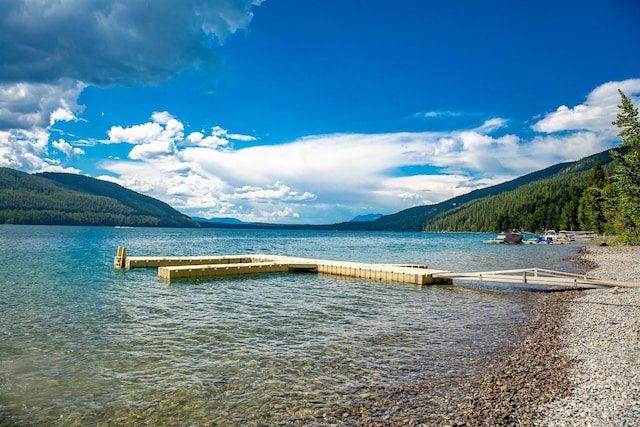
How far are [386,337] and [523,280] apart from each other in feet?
51.0

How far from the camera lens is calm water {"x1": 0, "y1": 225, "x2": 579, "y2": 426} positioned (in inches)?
340

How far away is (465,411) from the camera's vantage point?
8180mm

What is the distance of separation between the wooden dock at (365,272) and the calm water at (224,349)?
2880mm

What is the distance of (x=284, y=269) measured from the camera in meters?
35.8

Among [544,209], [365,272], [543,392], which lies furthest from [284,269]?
[544,209]

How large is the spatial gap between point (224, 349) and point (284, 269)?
2329cm

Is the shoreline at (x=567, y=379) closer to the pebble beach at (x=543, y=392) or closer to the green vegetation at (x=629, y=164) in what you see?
the pebble beach at (x=543, y=392)

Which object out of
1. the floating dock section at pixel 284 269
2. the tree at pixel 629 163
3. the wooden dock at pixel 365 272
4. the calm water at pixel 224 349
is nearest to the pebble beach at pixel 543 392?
the calm water at pixel 224 349

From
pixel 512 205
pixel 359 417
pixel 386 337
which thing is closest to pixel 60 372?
pixel 359 417

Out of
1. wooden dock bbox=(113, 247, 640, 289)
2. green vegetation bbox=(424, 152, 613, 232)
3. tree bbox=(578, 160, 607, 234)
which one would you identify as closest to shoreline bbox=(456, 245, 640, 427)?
wooden dock bbox=(113, 247, 640, 289)

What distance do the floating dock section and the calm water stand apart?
16.1ft

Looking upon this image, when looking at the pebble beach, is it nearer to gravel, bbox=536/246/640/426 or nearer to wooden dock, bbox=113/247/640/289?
gravel, bbox=536/246/640/426

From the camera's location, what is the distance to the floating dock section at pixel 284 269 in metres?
29.2

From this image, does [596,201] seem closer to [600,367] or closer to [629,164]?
[629,164]
